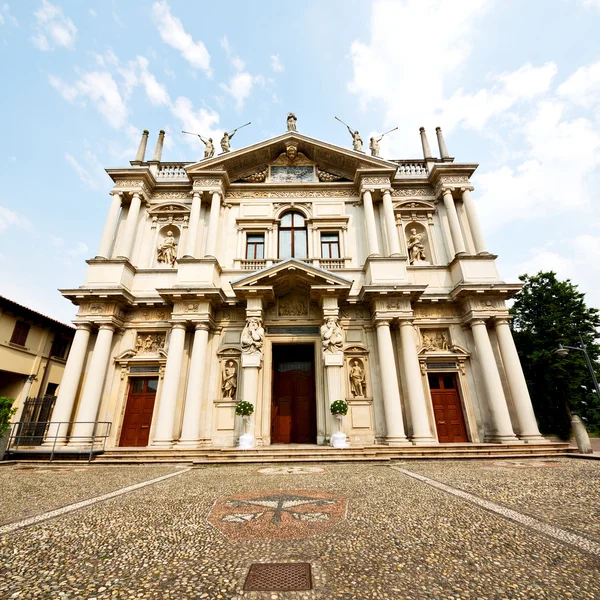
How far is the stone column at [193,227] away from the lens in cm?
1468

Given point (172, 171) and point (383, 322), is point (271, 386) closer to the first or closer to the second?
point (383, 322)

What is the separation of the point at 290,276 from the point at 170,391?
6.52m

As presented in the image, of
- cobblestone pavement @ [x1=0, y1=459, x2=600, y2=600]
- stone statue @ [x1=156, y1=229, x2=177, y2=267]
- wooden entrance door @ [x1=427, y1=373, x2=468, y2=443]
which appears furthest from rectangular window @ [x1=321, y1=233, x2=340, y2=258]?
cobblestone pavement @ [x1=0, y1=459, x2=600, y2=600]

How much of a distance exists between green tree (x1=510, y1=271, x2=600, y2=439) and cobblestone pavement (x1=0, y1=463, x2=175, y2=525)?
25.5 metres

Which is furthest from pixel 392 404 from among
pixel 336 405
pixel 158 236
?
pixel 158 236

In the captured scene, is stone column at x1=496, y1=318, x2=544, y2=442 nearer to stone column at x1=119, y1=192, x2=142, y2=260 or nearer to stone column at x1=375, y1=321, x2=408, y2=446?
stone column at x1=375, y1=321, x2=408, y2=446

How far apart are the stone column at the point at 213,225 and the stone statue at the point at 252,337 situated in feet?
13.1

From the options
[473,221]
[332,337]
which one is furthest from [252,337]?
[473,221]

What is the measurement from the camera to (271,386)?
1377 centimetres

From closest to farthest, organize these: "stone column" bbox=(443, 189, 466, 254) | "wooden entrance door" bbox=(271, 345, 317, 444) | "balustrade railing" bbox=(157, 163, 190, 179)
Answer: "wooden entrance door" bbox=(271, 345, 317, 444), "stone column" bbox=(443, 189, 466, 254), "balustrade railing" bbox=(157, 163, 190, 179)

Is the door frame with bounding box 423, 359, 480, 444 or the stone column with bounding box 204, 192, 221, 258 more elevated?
the stone column with bounding box 204, 192, 221, 258

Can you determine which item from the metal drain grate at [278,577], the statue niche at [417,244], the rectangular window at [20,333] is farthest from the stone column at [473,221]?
the rectangular window at [20,333]

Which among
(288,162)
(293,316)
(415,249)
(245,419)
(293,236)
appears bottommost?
(245,419)

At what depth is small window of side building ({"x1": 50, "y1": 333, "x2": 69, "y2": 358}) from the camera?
64.3ft
